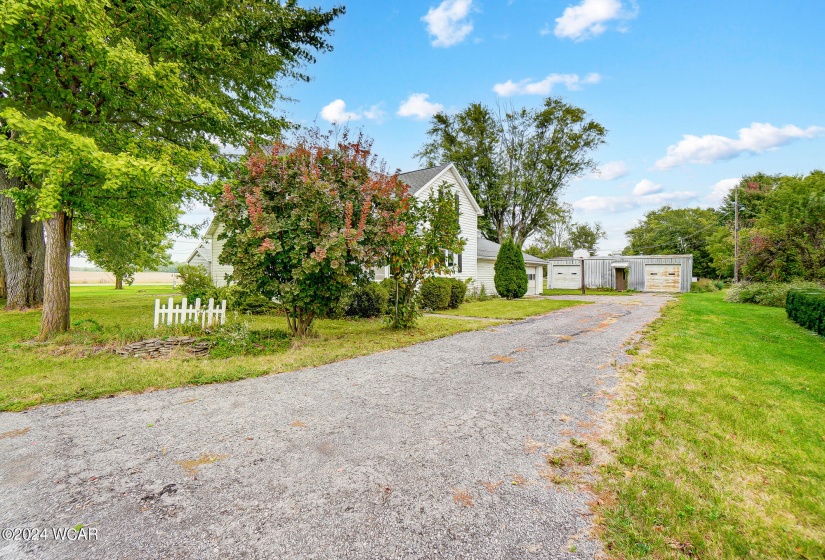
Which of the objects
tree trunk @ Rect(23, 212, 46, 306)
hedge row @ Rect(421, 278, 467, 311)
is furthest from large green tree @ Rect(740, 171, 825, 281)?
tree trunk @ Rect(23, 212, 46, 306)

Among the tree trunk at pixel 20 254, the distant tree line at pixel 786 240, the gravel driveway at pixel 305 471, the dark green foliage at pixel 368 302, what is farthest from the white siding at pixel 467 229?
the tree trunk at pixel 20 254

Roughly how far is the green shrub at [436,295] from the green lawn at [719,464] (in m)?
9.06

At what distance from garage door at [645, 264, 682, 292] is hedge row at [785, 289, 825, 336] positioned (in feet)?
64.2

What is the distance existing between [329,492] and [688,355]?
277 inches

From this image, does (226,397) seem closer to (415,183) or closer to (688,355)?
(688,355)

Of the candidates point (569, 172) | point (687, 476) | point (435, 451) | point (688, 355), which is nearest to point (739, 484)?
point (687, 476)

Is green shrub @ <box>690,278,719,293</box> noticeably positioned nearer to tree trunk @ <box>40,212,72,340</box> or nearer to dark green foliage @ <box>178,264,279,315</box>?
dark green foliage @ <box>178,264,279,315</box>

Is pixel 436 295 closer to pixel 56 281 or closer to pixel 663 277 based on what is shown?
pixel 56 281

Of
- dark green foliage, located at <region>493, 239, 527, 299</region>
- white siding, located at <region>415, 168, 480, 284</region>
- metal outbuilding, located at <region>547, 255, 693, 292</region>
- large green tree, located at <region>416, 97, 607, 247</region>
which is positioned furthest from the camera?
metal outbuilding, located at <region>547, 255, 693, 292</region>

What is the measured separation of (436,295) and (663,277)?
80.3 ft

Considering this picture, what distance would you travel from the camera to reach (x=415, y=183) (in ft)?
63.8

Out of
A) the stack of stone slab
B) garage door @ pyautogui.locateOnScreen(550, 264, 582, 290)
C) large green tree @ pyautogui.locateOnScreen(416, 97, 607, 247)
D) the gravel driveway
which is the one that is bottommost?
the gravel driveway

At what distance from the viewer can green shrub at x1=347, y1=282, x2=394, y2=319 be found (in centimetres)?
1252

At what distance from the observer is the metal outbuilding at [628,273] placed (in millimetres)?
29125
